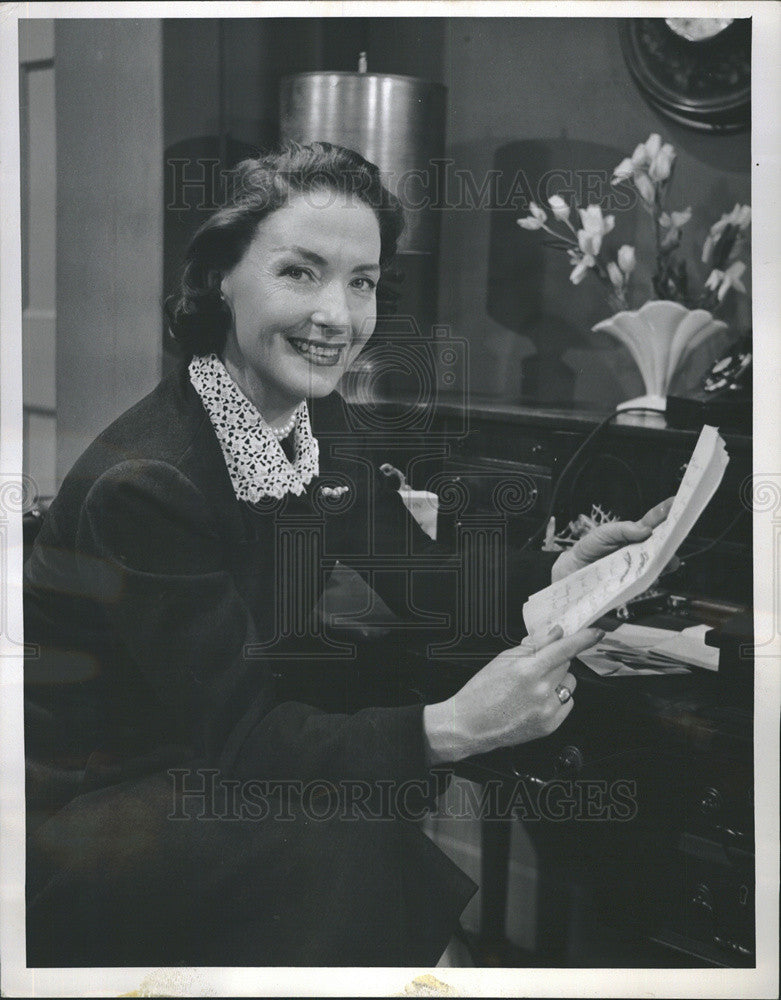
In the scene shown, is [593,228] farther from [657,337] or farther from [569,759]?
[569,759]

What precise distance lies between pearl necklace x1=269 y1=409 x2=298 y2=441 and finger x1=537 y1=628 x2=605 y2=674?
0.37 metres

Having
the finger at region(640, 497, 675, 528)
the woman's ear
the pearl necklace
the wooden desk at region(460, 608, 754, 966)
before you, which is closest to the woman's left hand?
the finger at region(640, 497, 675, 528)

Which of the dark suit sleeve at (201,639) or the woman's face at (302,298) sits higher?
the woman's face at (302,298)

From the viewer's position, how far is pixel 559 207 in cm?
108

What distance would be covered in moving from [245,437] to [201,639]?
227 mm

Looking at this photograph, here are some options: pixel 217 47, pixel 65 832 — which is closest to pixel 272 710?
pixel 65 832

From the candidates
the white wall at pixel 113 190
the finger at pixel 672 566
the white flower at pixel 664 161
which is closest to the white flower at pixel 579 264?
the white flower at pixel 664 161

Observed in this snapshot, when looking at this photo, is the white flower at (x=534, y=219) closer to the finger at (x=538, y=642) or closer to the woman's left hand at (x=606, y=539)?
the woman's left hand at (x=606, y=539)

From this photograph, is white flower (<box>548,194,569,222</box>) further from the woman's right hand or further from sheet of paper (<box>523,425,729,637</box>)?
the woman's right hand

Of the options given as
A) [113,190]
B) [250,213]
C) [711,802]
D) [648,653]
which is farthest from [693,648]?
[113,190]

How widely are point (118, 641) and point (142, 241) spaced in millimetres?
443

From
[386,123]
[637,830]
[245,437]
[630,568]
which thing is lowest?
[637,830]

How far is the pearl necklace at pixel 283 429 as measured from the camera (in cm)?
108

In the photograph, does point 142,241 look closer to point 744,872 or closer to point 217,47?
point 217,47
